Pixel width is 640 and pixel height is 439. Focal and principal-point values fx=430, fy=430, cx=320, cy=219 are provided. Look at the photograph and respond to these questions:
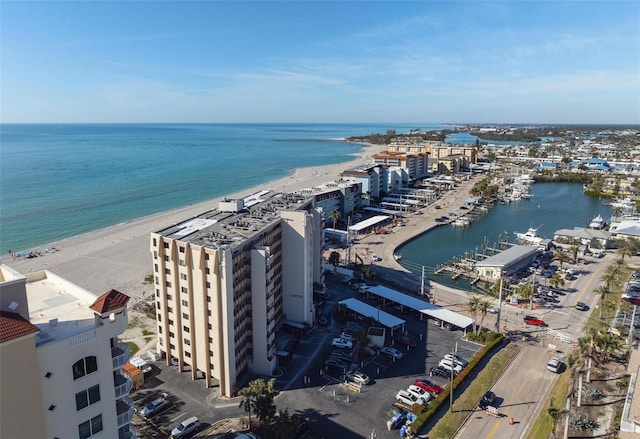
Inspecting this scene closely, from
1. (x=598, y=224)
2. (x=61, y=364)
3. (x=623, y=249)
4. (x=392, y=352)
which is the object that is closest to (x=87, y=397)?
(x=61, y=364)

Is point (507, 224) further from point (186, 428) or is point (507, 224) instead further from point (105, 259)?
point (186, 428)

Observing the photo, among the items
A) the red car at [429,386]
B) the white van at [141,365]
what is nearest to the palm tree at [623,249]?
the red car at [429,386]

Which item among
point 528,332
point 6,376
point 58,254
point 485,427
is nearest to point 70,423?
point 6,376

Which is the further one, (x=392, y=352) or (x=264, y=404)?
(x=392, y=352)

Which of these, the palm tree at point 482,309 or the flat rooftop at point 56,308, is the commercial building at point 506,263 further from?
the flat rooftop at point 56,308

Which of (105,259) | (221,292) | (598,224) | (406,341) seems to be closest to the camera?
(221,292)

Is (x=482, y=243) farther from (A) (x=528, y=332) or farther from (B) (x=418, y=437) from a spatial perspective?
(B) (x=418, y=437)
